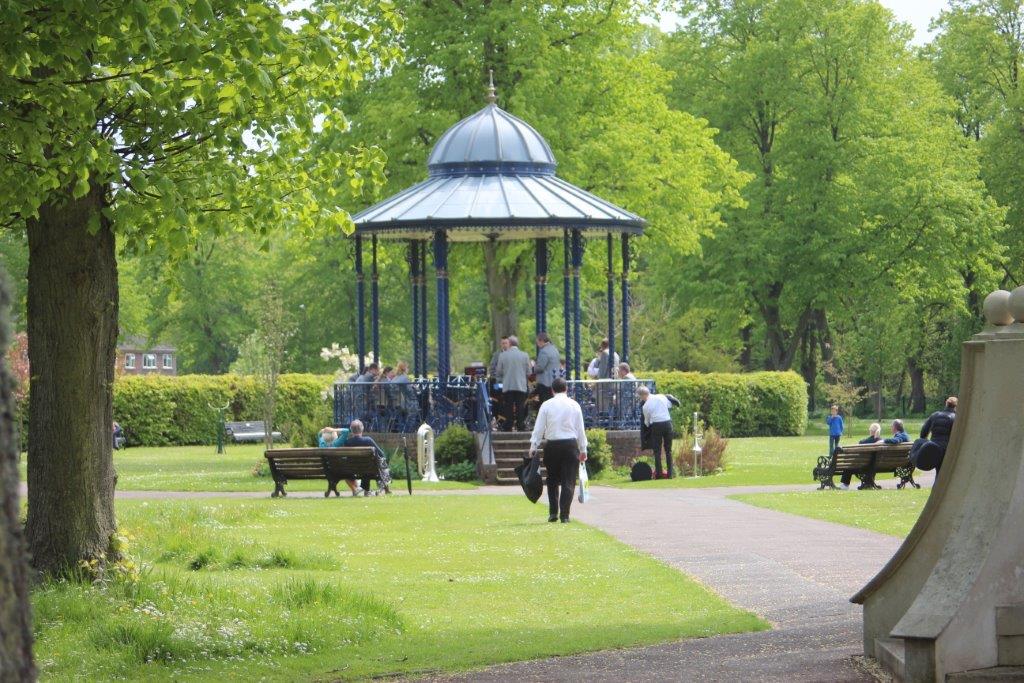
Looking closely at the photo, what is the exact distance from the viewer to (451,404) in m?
31.2

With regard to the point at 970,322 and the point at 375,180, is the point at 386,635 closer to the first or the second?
the point at 375,180

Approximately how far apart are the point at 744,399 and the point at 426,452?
2108 cm

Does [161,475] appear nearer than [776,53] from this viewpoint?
Yes

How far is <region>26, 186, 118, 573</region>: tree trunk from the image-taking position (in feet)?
40.4

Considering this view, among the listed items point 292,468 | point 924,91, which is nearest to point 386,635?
point 292,468

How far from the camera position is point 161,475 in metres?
31.8

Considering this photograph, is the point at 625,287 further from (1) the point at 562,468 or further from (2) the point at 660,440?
(1) the point at 562,468

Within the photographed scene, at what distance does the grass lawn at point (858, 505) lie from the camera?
19062 millimetres

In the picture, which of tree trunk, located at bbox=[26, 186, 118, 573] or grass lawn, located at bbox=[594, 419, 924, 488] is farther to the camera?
grass lawn, located at bbox=[594, 419, 924, 488]

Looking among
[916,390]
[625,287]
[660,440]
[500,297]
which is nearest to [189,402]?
[500,297]

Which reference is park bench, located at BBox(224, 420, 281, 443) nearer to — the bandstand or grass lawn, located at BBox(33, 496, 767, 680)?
the bandstand

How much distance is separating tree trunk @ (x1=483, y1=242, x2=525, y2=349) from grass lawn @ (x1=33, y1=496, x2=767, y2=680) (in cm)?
2024

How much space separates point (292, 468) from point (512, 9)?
1669cm

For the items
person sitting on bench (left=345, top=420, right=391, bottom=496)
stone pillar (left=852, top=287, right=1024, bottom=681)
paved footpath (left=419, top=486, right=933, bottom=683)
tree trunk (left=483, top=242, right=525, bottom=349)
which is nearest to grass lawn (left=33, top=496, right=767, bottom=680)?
paved footpath (left=419, top=486, right=933, bottom=683)
